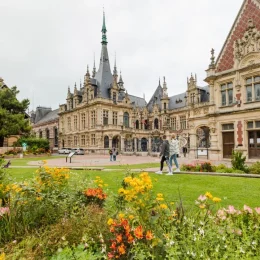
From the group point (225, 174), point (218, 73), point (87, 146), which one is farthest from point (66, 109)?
point (225, 174)

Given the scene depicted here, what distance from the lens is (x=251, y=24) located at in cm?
1894

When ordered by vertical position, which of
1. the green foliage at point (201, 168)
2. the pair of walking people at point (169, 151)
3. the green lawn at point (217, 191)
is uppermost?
the pair of walking people at point (169, 151)

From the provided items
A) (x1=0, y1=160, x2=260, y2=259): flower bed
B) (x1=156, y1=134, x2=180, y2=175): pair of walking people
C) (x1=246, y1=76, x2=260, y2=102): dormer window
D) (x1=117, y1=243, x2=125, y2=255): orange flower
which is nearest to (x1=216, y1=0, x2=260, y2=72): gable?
(x1=246, y1=76, x2=260, y2=102): dormer window

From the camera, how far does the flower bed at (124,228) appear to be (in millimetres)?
2721

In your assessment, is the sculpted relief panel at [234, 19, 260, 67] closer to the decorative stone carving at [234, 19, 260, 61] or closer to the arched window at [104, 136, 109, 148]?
the decorative stone carving at [234, 19, 260, 61]

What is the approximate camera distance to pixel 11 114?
1329 inches

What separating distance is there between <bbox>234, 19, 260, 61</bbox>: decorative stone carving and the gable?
14.4 inches

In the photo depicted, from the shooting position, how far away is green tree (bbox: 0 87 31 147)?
32125 millimetres

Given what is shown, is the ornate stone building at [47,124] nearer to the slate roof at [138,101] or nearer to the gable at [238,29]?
the slate roof at [138,101]

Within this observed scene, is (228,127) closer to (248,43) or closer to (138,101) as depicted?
(248,43)

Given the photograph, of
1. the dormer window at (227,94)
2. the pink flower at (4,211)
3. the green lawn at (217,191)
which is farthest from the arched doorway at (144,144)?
the pink flower at (4,211)

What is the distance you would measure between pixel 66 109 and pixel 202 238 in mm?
59510

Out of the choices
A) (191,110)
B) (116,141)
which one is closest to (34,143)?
(116,141)

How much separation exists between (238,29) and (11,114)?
31269 mm
